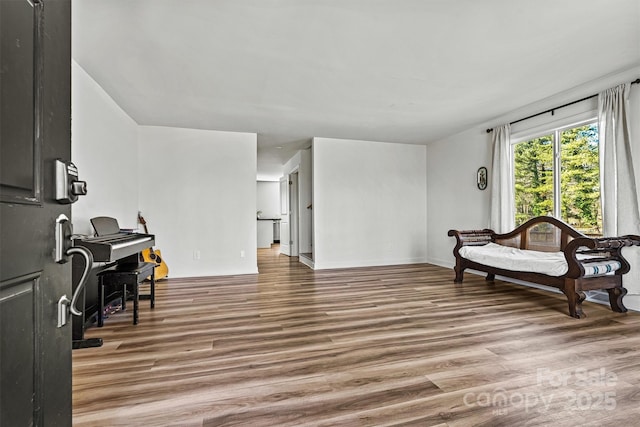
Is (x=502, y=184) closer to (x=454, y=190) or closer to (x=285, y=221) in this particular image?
(x=454, y=190)

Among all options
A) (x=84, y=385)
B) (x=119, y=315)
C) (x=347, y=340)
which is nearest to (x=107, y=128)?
(x=119, y=315)

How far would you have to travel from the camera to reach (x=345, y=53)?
106 inches

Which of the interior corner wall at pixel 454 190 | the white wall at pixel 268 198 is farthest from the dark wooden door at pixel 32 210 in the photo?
the white wall at pixel 268 198

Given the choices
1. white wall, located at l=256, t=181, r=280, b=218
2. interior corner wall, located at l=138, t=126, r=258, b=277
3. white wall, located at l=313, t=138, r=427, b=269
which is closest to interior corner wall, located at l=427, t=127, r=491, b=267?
white wall, located at l=313, t=138, r=427, b=269

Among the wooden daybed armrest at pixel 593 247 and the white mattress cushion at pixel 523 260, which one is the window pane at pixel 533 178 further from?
the wooden daybed armrest at pixel 593 247

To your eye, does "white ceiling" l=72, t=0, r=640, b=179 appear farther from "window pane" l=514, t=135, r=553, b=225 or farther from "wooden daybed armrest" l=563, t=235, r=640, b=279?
"wooden daybed armrest" l=563, t=235, r=640, b=279

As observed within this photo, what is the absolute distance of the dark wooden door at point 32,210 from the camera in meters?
0.57

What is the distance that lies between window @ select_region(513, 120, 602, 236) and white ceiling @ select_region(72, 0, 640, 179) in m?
0.66

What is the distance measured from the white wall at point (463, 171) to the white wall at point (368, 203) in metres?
0.28

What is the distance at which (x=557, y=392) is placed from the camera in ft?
5.54

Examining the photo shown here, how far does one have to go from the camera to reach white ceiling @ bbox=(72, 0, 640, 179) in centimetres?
216

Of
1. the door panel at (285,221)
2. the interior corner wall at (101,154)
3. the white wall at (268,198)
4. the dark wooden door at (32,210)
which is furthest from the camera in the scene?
the white wall at (268,198)

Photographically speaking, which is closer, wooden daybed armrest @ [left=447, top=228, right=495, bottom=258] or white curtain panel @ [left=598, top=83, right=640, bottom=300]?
white curtain panel @ [left=598, top=83, right=640, bottom=300]

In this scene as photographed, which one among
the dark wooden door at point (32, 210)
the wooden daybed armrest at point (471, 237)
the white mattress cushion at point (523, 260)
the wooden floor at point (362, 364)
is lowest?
the wooden floor at point (362, 364)
